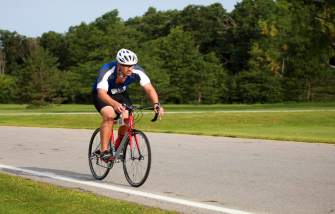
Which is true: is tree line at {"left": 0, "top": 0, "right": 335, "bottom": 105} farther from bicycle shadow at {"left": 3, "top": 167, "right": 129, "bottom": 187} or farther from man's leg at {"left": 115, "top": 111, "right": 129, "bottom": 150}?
man's leg at {"left": 115, "top": 111, "right": 129, "bottom": 150}

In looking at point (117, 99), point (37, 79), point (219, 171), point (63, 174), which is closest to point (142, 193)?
point (117, 99)

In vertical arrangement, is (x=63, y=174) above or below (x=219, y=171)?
below

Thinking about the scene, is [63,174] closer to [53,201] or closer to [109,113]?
[109,113]

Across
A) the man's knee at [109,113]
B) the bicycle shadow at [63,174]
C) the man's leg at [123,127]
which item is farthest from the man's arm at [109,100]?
the bicycle shadow at [63,174]

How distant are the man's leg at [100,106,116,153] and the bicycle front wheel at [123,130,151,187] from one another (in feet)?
1.27

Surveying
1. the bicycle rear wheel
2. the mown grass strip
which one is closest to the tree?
the mown grass strip

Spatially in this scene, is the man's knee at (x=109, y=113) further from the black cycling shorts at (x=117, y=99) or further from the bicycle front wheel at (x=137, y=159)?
the bicycle front wheel at (x=137, y=159)

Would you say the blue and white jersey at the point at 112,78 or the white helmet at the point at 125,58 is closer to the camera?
the white helmet at the point at 125,58

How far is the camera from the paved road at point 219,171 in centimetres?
671

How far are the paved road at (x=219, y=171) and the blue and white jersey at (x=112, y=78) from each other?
1319 mm

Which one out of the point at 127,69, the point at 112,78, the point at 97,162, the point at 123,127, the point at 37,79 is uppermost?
the point at 37,79

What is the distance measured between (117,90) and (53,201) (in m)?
2.07

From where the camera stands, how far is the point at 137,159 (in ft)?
26.0

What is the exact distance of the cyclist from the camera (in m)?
7.70
